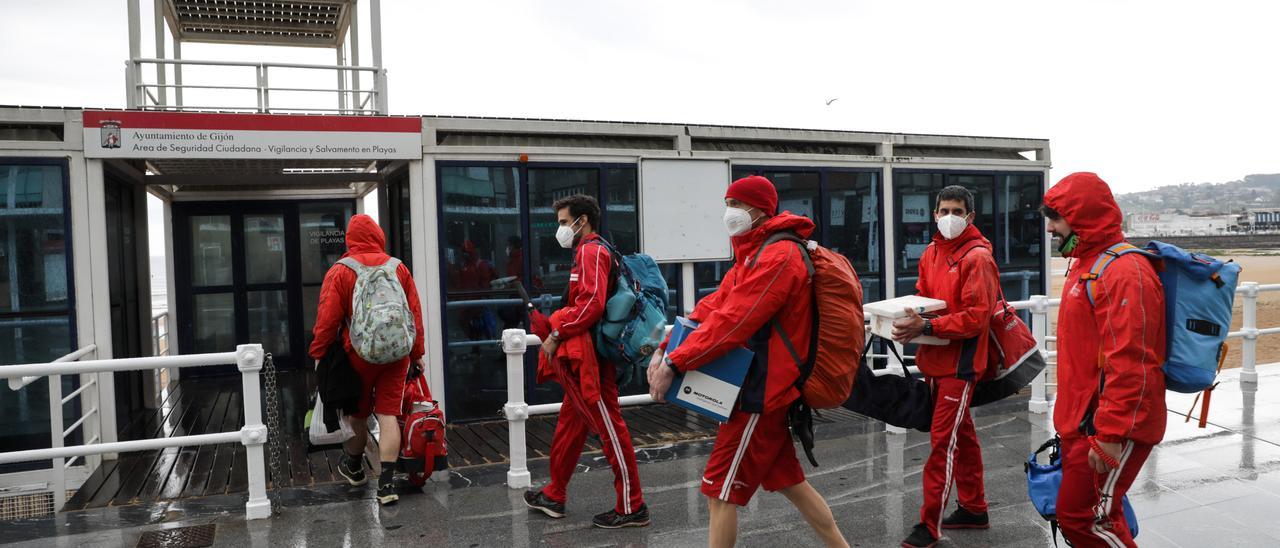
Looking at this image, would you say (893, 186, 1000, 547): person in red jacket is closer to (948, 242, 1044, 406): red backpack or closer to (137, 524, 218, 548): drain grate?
(948, 242, 1044, 406): red backpack

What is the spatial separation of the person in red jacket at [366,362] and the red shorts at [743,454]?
2.60 meters

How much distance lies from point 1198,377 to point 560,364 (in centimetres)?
296

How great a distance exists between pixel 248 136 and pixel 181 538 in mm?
3707

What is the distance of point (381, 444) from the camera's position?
5.39 metres

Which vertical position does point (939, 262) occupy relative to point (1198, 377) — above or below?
above

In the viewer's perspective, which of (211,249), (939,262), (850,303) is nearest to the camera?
(850,303)

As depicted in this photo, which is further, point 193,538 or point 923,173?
Result: point 923,173

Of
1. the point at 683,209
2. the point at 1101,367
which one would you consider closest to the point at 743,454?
the point at 1101,367

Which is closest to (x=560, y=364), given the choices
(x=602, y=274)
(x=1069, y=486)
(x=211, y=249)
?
(x=602, y=274)

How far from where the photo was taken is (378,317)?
518 cm

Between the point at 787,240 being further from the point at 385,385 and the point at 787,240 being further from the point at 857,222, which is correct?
the point at 857,222

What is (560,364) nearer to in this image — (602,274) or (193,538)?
(602,274)

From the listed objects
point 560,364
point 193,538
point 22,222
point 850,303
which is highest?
point 22,222

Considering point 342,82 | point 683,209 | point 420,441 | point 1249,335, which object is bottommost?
point 420,441
